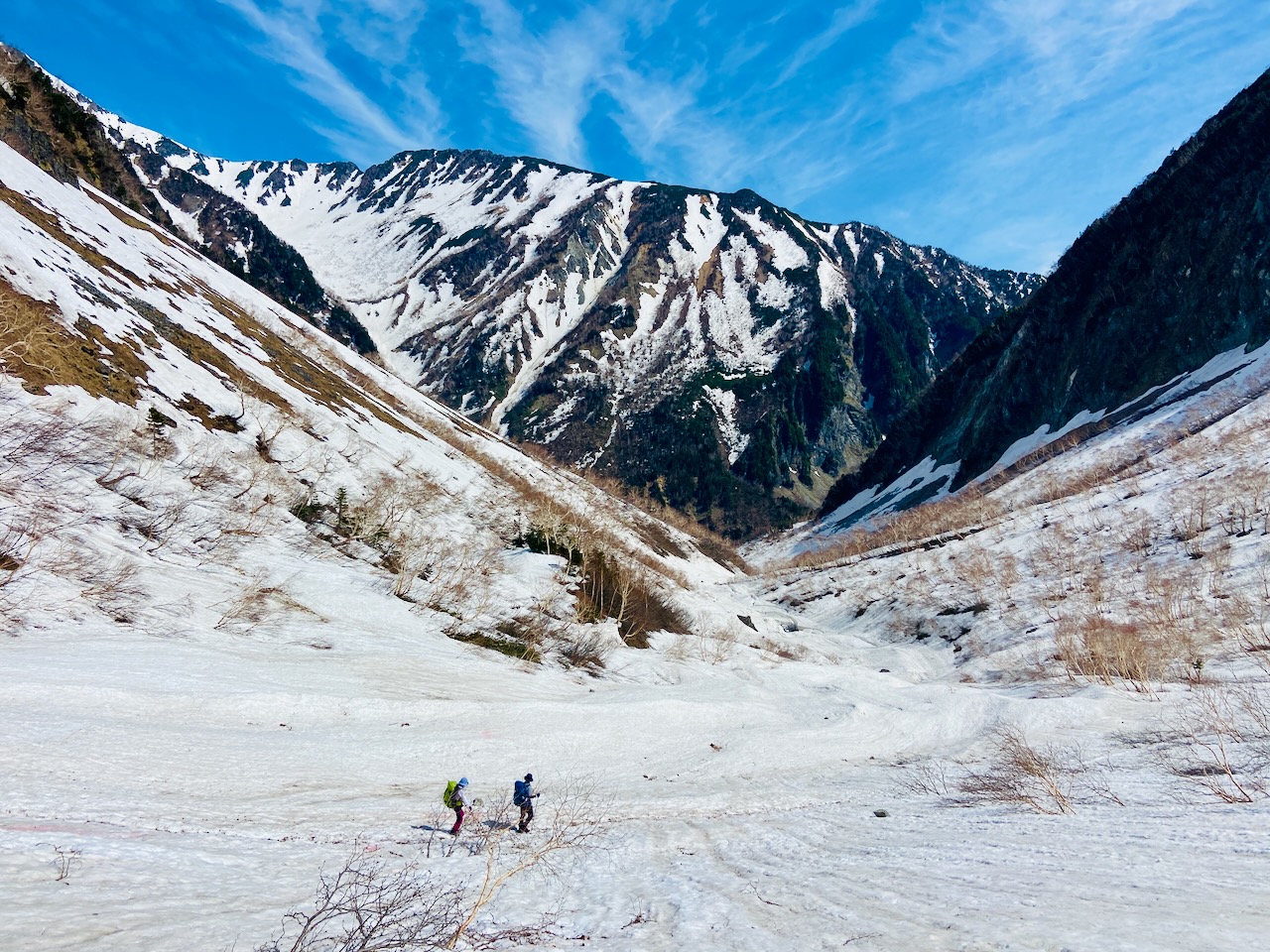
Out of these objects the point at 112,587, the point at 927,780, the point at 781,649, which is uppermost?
the point at 112,587

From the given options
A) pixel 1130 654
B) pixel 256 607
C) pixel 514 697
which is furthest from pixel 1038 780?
pixel 256 607

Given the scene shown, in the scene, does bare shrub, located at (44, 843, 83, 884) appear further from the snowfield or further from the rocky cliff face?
the rocky cliff face

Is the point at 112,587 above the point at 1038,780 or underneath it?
above

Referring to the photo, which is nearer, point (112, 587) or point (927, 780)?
point (927, 780)

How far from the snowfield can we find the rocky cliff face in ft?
103

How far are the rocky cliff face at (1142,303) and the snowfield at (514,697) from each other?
103 feet

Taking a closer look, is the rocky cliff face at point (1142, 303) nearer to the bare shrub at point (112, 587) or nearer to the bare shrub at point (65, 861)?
the bare shrub at point (112, 587)

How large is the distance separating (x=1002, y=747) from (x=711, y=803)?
337 inches

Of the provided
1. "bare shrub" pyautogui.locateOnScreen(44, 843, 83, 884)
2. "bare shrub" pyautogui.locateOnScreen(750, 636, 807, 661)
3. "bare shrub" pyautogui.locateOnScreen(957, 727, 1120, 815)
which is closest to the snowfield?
"bare shrub" pyautogui.locateOnScreen(44, 843, 83, 884)

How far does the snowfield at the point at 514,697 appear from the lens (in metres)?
6.50

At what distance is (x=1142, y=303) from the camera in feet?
248

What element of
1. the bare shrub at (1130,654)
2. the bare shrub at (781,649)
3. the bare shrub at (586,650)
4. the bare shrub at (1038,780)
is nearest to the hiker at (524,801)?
the bare shrub at (1038,780)

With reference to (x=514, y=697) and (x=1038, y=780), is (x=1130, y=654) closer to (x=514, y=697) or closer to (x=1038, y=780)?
(x=1038, y=780)

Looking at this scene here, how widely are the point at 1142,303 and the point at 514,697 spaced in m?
91.8
